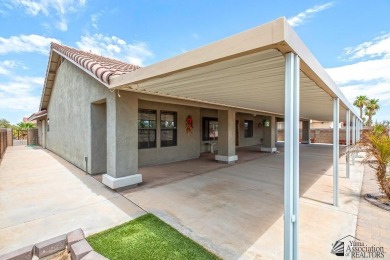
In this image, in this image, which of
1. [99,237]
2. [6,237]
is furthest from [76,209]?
[99,237]

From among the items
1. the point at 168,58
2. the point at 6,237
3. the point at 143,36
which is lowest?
the point at 6,237

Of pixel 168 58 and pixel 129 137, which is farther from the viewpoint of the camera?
pixel 129 137

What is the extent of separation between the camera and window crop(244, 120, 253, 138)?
17919 millimetres

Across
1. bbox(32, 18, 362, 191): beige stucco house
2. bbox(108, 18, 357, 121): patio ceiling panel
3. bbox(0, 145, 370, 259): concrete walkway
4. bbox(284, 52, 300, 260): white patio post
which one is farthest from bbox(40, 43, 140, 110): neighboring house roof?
bbox(284, 52, 300, 260): white patio post

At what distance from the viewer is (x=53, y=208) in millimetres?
4586

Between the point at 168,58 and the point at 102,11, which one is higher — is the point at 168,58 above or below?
below

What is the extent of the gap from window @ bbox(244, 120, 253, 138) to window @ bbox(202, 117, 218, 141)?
4.78 metres

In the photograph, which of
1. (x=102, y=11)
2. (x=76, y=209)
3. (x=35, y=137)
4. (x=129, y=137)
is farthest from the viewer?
(x=35, y=137)

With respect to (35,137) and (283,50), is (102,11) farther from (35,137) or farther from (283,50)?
(35,137)

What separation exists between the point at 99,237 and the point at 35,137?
23537mm

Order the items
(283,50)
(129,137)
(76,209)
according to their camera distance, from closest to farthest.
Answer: (283,50), (76,209), (129,137)

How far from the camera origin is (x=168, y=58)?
11.3 ft

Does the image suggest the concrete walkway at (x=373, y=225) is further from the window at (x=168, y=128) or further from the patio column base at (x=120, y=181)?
the window at (x=168, y=128)

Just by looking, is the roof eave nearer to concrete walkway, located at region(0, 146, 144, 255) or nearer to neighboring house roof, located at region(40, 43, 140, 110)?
neighboring house roof, located at region(40, 43, 140, 110)
